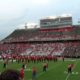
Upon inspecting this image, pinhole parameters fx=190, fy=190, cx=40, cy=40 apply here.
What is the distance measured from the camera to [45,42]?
2074 inches

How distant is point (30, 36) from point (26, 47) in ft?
20.6

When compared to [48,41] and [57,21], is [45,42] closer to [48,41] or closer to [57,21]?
[48,41]

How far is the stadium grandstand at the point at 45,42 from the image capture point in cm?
4540

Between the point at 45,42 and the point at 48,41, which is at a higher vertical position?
the point at 48,41

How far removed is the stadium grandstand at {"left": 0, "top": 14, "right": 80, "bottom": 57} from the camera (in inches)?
1788

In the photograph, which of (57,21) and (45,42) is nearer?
(45,42)

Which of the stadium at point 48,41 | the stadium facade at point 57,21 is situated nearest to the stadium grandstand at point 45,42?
the stadium at point 48,41

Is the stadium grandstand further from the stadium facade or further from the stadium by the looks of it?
the stadium facade

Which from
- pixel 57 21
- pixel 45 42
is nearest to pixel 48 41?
Answer: pixel 45 42

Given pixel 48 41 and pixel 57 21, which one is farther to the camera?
pixel 57 21

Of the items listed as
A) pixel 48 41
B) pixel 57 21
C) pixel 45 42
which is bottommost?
pixel 45 42

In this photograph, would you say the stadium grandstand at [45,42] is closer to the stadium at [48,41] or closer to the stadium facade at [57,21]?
the stadium at [48,41]

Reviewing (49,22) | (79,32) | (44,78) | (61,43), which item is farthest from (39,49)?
(44,78)

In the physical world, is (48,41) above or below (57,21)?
below
